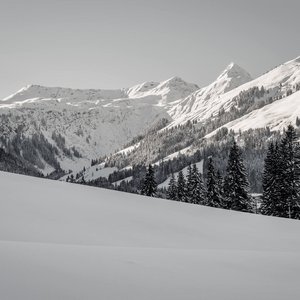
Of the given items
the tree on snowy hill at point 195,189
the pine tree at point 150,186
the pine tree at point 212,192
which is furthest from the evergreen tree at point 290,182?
the pine tree at point 150,186

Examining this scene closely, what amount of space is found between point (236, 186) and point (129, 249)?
35.8m

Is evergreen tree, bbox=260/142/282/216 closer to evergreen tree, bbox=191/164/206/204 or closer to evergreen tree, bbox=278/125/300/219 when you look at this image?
evergreen tree, bbox=278/125/300/219

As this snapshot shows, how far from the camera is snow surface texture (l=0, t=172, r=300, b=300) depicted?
462cm

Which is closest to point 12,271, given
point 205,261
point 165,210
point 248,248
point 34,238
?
point 34,238

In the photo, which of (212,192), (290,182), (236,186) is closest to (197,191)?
(212,192)

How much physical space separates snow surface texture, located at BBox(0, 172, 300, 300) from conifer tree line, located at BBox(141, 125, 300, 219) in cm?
2659

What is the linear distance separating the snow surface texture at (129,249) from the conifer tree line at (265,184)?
26.6 m

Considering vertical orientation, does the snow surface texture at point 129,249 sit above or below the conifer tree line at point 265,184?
below

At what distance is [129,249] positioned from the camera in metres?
6.67

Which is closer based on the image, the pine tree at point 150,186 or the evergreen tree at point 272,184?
the evergreen tree at point 272,184

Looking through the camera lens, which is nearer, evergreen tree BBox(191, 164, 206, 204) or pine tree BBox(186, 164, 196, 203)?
evergreen tree BBox(191, 164, 206, 204)

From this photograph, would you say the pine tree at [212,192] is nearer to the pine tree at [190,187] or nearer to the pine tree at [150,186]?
the pine tree at [190,187]

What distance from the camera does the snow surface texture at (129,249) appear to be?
4.62 m

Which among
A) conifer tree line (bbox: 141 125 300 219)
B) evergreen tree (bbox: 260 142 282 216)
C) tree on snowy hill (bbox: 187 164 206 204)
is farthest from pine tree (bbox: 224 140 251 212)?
tree on snowy hill (bbox: 187 164 206 204)
